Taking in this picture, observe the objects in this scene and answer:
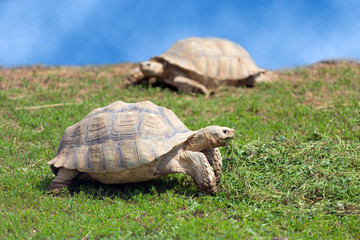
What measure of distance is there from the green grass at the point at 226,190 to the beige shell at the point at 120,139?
506 millimetres

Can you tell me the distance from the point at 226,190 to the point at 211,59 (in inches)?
287

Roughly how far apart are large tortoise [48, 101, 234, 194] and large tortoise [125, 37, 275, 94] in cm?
614

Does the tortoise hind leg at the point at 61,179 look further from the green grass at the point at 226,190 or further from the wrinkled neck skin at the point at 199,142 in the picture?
the wrinkled neck skin at the point at 199,142

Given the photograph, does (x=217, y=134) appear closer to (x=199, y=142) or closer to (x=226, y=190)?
(x=199, y=142)

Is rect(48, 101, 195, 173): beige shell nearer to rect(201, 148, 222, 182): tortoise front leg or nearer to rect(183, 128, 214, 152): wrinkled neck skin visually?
rect(183, 128, 214, 152): wrinkled neck skin

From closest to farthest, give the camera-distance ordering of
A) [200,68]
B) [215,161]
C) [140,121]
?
[140,121], [215,161], [200,68]

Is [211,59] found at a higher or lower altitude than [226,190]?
higher

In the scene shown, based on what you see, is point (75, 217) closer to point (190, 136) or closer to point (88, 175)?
point (88, 175)

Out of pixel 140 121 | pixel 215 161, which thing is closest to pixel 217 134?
pixel 215 161

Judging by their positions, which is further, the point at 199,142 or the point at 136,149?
the point at 199,142

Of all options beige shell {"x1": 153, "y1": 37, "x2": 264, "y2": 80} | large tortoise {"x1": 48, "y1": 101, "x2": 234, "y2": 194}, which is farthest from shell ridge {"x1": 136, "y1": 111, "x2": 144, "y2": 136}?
beige shell {"x1": 153, "y1": 37, "x2": 264, "y2": 80}

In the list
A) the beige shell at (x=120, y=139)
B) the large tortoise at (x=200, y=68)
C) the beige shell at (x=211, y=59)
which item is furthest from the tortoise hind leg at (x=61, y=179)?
the beige shell at (x=211, y=59)

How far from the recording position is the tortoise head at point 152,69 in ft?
41.3

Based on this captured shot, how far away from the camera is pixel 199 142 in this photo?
6.03 meters
